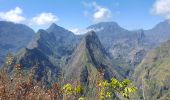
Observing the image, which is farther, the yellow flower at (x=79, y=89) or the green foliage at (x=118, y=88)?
the yellow flower at (x=79, y=89)

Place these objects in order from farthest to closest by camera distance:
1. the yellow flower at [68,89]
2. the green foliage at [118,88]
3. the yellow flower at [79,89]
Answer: the yellow flower at [68,89] → the yellow flower at [79,89] → the green foliage at [118,88]

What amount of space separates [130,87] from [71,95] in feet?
7.50

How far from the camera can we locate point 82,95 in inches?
592

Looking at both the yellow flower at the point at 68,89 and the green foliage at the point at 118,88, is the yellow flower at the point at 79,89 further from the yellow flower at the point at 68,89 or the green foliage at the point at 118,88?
the green foliage at the point at 118,88

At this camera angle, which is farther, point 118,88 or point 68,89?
point 68,89

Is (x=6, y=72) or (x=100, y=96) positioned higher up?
(x=6, y=72)

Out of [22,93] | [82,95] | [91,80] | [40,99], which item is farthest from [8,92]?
[82,95]

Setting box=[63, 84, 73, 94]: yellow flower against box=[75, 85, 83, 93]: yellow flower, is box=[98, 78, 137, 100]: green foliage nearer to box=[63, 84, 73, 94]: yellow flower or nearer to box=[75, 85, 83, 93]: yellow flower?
box=[75, 85, 83, 93]: yellow flower

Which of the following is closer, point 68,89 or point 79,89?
point 79,89

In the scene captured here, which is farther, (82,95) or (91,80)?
(82,95)

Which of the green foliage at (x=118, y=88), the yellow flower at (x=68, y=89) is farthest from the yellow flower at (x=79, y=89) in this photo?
the green foliage at (x=118, y=88)

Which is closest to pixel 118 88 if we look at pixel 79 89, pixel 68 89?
pixel 79 89

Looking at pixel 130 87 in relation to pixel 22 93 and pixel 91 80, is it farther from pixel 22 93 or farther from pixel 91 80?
pixel 22 93

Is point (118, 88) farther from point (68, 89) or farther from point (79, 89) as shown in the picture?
point (68, 89)
